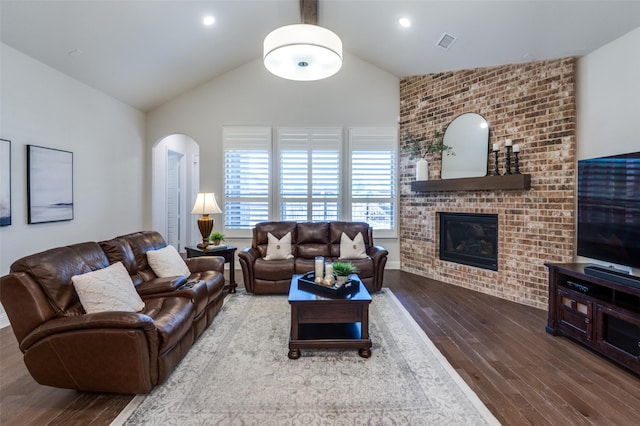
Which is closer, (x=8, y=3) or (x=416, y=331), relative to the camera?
(x=8, y=3)

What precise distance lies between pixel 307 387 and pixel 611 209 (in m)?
2.95

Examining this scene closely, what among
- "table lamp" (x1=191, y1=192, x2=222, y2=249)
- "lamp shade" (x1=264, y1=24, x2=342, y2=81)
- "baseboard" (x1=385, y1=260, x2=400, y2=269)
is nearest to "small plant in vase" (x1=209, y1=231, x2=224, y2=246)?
"table lamp" (x1=191, y1=192, x2=222, y2=249)

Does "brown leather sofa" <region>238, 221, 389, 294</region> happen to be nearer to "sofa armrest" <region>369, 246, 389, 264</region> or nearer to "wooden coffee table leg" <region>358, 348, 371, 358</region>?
"sofa armrest" <region>369, 246, 389, 264</region>

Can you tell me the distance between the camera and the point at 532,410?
190 centimetres

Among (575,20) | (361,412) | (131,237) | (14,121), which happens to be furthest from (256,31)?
(361,412)

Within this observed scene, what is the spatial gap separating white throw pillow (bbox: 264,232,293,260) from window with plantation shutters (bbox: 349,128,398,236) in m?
1.58

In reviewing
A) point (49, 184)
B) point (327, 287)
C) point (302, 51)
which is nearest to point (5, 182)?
point (49, 184)

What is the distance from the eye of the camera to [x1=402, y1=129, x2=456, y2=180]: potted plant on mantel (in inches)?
186

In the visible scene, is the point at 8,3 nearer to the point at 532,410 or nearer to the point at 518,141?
the point at 532,410

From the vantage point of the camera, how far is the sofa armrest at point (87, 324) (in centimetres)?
186

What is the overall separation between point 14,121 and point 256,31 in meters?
3.17

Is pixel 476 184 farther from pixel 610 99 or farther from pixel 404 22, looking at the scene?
pixel 404 22

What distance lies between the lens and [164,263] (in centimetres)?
311

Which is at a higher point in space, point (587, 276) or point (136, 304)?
point (587, 276)
